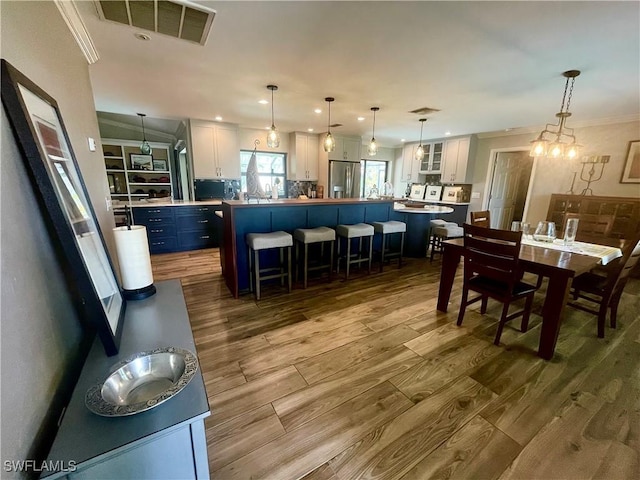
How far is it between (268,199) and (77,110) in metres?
1.97

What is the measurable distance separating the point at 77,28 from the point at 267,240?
84.8 inches

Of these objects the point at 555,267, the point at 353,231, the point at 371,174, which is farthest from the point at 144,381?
the point at 371,174

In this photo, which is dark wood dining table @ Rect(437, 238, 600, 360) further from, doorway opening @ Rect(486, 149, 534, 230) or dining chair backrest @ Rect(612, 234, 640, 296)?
doorway opening @ Rect(486, 149, 534, 230)

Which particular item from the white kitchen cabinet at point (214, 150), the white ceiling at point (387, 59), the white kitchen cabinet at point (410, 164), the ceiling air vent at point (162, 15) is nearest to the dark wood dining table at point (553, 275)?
the white ceiling at point (387, 59)

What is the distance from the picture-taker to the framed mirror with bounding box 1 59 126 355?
0.84m

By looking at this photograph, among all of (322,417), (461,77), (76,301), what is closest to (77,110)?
(76,301)

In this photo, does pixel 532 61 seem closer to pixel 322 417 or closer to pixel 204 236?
pixel 322 417

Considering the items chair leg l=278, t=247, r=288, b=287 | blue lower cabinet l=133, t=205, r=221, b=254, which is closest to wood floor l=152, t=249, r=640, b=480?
chair leg l=278, t=247, r=288, b=287

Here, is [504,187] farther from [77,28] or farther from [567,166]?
[77,28]

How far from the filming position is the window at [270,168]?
6.22 meters

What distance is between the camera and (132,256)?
5.02ft

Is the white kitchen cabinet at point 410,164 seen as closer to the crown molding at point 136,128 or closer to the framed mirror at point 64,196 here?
the crown molding at point 136,128

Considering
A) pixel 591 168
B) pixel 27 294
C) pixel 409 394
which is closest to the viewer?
pixel 27 294

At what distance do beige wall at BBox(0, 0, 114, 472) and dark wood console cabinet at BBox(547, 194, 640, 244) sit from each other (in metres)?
4.27
